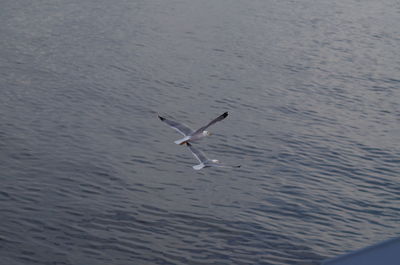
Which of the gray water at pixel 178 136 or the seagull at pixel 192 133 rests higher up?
the seagull at pixel 192 133

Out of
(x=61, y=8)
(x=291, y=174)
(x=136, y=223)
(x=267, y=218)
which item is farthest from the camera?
(x=61, y=8)

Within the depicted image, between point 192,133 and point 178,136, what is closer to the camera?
point 192,133

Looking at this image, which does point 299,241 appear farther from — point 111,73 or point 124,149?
point 111,73

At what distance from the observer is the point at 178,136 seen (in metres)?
31.2

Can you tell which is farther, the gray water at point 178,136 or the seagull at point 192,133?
the gray water at point 178,136

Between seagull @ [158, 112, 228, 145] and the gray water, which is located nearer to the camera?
seagull @ [158, 112, 228, 145]

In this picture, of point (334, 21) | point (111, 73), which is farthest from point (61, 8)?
point (334, 21)

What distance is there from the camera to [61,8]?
2047 inches

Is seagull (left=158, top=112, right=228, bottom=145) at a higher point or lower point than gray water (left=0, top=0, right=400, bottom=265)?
higher

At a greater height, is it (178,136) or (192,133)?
(192,133)

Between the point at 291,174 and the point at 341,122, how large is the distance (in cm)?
830

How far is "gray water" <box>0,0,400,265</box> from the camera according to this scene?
22547 millimetres

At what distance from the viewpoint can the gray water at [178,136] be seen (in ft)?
74.0

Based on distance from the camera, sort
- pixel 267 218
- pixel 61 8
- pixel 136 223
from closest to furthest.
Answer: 1. pixel 136 223
2. pixel 267 218
3. pixel 61 8
